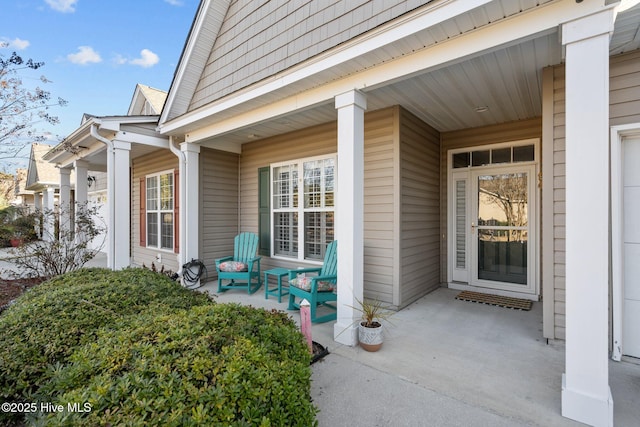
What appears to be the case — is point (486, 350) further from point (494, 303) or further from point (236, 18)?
point (236, 18)

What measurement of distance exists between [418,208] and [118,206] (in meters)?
4.80

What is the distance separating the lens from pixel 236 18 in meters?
4.46

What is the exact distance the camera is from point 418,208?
177 inches

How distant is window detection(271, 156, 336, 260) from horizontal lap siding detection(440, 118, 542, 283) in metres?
1.89

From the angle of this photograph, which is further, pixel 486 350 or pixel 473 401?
pixel 486 350

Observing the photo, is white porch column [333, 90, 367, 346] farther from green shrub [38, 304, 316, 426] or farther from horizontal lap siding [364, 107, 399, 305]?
green shrub [38, 304, 316, 426]

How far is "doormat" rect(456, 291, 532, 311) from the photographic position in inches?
161

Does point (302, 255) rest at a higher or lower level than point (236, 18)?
lower

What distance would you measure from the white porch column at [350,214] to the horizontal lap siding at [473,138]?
8.41 feet

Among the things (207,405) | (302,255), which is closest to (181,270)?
(302,255)

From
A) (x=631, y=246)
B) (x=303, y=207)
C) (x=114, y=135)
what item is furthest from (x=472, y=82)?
(x=114, y=135)

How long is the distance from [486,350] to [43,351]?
3457 millimetres

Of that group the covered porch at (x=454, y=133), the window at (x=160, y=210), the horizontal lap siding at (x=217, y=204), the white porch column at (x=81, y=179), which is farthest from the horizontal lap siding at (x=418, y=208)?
the white porch column at (x=81, y=179)

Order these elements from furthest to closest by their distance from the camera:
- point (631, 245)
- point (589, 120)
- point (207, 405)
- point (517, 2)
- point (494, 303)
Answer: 1. point (494, 303)
2. point (631, 245)
3. point (517, 2)
4. point (589, 120)
5. point (207, 405)
